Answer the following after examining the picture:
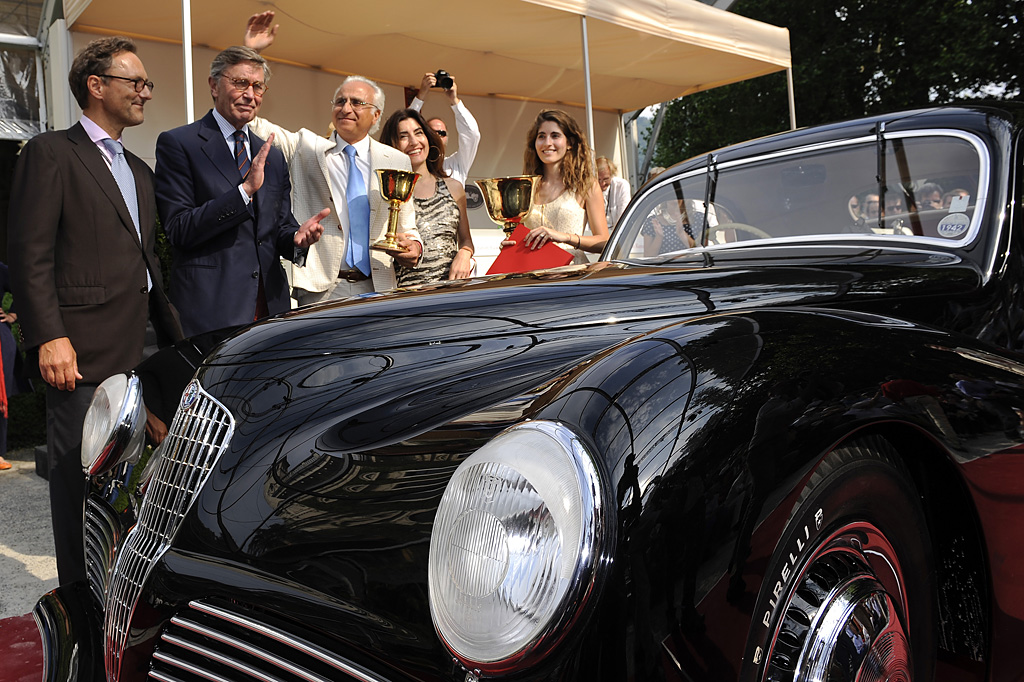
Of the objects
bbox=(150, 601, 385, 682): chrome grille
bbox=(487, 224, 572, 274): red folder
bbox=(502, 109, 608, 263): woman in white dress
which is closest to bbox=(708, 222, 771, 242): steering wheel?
bbox=(487, 224, 572, 274): red folder

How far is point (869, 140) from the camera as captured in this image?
243cm

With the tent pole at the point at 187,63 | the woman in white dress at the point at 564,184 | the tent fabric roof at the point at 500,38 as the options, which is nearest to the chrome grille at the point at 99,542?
the woman in white dress at the point at 564,184

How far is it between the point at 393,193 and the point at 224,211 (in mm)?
633

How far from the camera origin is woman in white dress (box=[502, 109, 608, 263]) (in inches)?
143

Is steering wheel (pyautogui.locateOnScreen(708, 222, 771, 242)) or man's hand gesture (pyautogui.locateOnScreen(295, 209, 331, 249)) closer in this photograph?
steering wheel (pyautogui.locateOnScreen(708, 222, 771, 242))

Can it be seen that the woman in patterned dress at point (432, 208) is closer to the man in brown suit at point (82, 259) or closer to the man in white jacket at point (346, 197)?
the man in white jacket at point (346, 197)

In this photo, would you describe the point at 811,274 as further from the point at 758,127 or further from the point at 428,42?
the point at 758,127

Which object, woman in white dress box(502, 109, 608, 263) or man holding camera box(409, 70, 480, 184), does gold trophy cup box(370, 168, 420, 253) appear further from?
man holding camera box(409, 70, 480, 184)

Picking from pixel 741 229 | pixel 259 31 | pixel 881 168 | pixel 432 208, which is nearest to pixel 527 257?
pixel 432 208

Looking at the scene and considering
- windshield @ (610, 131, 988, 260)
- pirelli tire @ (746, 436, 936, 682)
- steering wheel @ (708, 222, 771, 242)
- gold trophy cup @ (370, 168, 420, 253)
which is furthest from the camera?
gold trophy cup @ (370, 168, 420, 253)

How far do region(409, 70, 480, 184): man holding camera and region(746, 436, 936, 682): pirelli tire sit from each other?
351 cm

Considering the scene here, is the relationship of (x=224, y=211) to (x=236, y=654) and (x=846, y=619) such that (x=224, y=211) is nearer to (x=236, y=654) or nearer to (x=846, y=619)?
(x=236, y=654)

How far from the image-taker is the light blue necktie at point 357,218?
3615 millimetres

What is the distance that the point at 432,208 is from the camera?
3.78m
